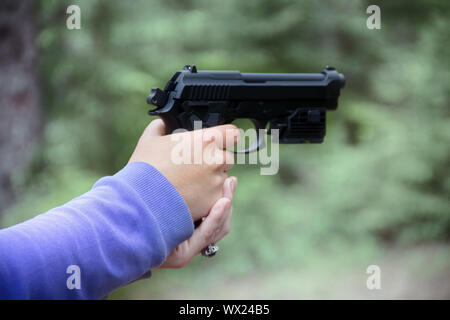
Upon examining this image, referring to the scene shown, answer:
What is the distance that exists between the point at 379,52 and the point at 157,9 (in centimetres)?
242

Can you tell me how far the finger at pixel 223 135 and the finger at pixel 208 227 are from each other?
19 centimetres

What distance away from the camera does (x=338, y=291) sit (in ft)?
13.1

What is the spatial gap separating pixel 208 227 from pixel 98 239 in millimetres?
444

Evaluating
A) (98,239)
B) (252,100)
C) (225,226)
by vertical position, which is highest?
(252,100)

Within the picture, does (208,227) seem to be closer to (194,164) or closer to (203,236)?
(203,236)

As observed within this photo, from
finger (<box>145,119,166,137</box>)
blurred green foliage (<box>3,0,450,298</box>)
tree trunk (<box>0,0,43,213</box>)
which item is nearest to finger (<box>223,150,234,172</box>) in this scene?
finger (<box>145,119,166,137</box>)

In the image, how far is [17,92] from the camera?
13.1 feet

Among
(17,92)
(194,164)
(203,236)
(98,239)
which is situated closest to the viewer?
(98,239)

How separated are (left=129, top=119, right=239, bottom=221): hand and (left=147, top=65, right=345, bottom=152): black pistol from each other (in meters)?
0.12

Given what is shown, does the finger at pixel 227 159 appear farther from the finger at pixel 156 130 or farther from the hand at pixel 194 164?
the finger at pixel 156 130

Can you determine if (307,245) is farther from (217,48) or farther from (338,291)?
(217,48)

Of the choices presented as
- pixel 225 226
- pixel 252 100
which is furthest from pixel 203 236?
pixel 252 100

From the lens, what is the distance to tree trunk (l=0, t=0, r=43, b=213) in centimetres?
390

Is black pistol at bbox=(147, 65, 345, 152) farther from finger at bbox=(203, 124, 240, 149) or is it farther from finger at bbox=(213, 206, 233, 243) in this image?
finger at bbox=(213, 206, 233, 243)
